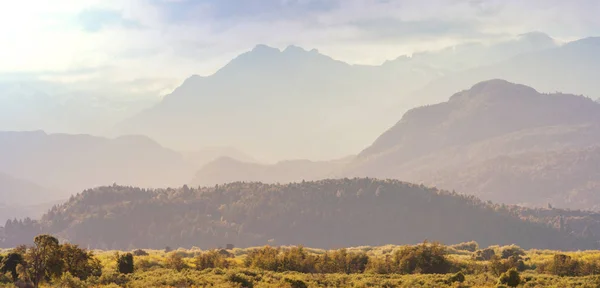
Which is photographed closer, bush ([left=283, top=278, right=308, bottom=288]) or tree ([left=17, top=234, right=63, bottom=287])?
tree ([left=17, top=234, right=63, bottom=287])

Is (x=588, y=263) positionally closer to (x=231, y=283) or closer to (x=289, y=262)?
(x=289, y=262)

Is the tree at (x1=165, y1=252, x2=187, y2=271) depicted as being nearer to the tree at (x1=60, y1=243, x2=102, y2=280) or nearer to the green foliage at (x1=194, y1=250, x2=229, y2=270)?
the green foliage at (x1=194, y1=250, x2=229, y2=270)

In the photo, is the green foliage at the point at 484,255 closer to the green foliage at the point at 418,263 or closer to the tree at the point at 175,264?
the green foliage at the point at 418,263

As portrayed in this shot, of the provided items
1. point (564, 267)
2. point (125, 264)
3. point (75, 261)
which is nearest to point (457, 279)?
point (564, 267)

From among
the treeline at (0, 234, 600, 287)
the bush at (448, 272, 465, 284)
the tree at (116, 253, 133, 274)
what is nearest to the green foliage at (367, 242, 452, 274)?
the treeline at (0, 234, 600, 287)

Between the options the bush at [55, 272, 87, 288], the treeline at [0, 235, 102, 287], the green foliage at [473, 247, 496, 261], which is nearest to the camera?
the bush at [55, 272, 87, 288]

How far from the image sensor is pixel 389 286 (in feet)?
193

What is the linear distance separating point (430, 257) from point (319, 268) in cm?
1394

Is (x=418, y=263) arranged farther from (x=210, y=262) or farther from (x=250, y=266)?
(x=210, y=262)

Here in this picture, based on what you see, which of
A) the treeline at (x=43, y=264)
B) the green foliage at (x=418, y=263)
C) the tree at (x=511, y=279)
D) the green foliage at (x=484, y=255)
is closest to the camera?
the treeline at (x=43, y=264)

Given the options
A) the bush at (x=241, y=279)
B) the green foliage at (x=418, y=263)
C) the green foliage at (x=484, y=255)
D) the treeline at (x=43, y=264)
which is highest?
the treeline at (x=43, y=264)

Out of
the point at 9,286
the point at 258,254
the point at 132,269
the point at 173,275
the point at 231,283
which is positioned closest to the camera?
the point at 9,286

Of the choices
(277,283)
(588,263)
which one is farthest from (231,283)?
(588,263)

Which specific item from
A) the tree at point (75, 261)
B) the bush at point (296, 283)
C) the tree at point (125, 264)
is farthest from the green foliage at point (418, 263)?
the tree at point (75, 261)
